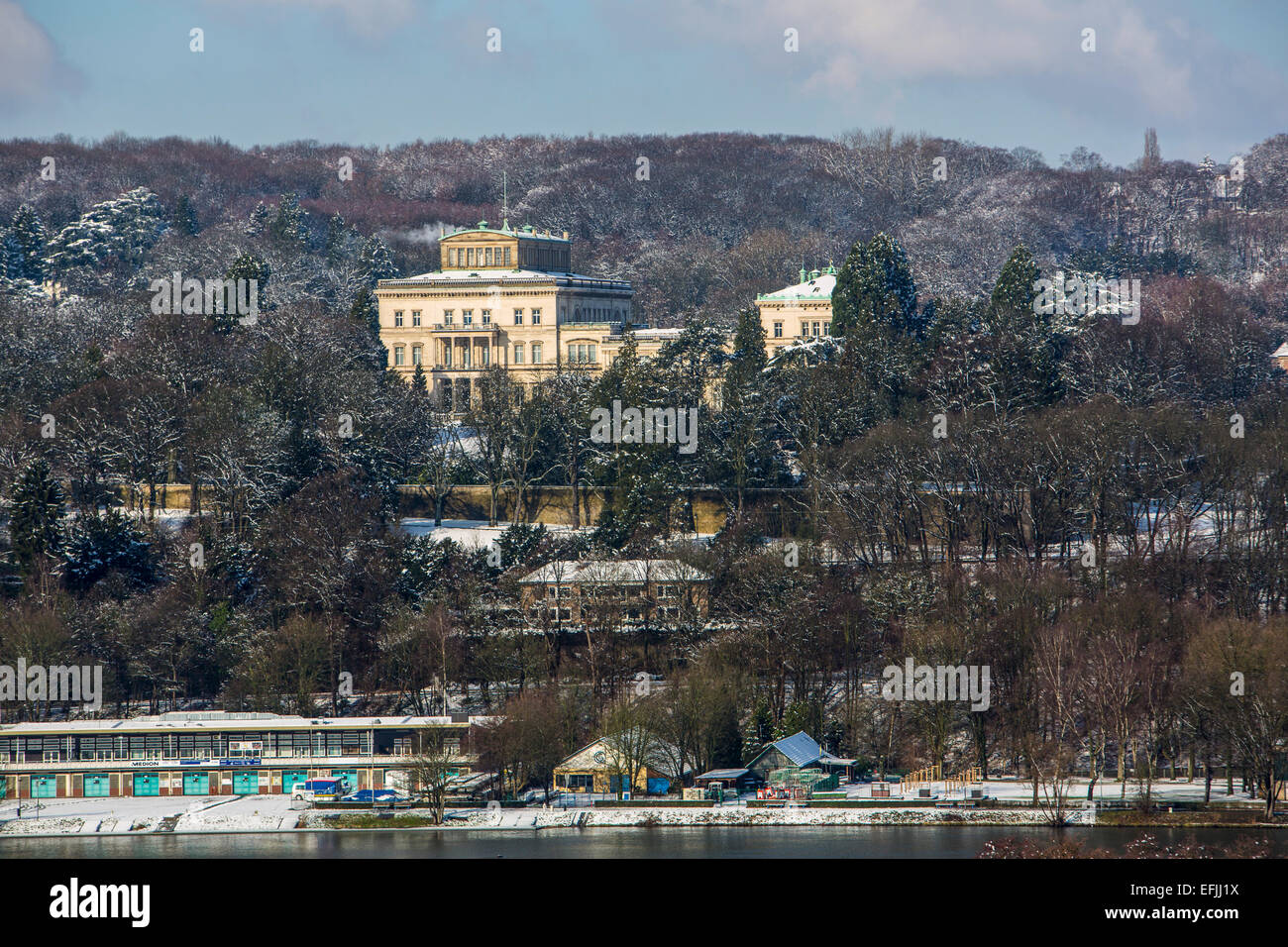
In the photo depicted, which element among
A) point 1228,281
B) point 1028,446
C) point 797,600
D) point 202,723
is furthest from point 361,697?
point 1228,281

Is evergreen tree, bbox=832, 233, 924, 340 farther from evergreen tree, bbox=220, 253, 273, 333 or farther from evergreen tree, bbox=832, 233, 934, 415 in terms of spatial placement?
evergreen tree, bbox=220, 253, 273, 333

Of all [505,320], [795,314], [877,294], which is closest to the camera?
[877,294]

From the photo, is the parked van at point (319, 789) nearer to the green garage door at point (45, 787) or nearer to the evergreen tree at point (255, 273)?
the green garage door at point (45, 787)

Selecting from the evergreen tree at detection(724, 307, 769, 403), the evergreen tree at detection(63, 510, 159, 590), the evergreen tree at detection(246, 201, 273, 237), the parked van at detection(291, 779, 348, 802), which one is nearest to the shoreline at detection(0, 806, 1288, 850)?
the parked van at detection(291, 779, 348, 802)

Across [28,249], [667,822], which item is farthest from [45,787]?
[28,249]

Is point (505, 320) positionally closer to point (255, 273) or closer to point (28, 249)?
point (255, 273)
